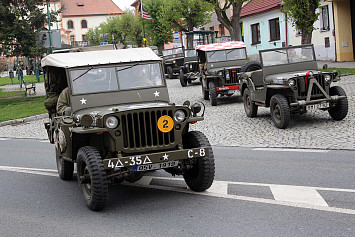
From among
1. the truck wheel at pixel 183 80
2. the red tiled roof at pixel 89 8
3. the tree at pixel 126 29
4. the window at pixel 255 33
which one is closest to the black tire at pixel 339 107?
the truck wheel at pixel 183 80

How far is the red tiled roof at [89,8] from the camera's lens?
12425 centimetres

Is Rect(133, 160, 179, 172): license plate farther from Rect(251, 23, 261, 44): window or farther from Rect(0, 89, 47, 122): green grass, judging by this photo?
Rect(251, 23, 261, 44): window

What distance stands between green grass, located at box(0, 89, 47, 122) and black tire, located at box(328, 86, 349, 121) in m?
12.1

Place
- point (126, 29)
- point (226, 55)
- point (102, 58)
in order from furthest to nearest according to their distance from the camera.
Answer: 1. point (126, 29)
2. point (226, 55)
3. point (102, 58)

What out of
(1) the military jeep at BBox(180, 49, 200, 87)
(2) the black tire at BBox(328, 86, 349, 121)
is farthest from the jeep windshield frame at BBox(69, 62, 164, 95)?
(1) the military jeep at BBox(180, 49, 200, 87)

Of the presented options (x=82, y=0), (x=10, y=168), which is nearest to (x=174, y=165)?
(x=10, y=168)

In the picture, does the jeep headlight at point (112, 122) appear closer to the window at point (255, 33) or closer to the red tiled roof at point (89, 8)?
the window at point (255, 33)

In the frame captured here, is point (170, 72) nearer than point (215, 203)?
No

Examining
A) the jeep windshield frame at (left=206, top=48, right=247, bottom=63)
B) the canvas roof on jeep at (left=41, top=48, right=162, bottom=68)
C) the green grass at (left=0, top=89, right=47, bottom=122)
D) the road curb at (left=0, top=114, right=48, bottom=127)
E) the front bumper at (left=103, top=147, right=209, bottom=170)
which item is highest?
the jeep windshield frame at (left=206, top=48, right=247, bottom=63)

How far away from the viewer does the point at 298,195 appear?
→ 6.56 meters

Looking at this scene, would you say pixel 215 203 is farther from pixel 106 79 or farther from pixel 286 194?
pixel 106 79

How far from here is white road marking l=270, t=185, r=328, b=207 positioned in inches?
246

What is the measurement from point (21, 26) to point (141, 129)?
22.3m

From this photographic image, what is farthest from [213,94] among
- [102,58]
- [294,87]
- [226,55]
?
[102,58]
